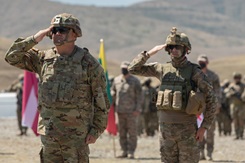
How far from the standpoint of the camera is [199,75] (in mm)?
9445

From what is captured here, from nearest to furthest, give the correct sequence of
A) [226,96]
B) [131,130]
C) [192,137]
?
[192,137] < [131,130] < [226,96]

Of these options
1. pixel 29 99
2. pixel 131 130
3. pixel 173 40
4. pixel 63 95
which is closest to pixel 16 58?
pixel 63 95

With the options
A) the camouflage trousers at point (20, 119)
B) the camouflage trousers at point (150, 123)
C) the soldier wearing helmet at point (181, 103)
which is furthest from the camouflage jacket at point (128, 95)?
the camouflage trousers at point (150, 123)

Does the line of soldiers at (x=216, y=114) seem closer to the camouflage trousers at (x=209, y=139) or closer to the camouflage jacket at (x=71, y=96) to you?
the camouflage trousers at (x=209, y=139)

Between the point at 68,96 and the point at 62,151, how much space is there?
0.54 meters

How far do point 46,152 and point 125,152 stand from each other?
362 inches

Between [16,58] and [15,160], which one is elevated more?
[16,58]

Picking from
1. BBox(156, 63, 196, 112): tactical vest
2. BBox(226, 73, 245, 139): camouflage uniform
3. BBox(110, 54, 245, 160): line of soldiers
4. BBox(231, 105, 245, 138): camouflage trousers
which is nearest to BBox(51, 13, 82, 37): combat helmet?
BBox(156, 63, 196, 112): tactical vest

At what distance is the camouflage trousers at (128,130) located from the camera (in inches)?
655

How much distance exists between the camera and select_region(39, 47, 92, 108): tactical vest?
775 centimetres

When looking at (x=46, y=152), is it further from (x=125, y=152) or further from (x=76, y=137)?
(x=125, y=152)

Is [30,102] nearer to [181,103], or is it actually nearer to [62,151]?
[181,103]

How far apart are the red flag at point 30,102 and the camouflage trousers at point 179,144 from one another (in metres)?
9.63

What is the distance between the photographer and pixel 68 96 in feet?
25.4
